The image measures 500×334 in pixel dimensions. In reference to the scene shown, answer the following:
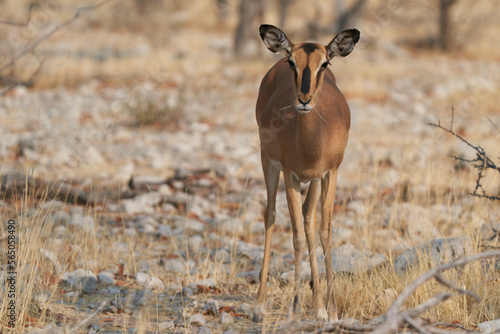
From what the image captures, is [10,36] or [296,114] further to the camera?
[10,36]

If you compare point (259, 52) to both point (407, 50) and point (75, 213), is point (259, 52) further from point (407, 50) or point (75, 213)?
point (75, 213)

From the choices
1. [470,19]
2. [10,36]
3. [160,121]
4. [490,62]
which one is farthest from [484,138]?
[470,19]

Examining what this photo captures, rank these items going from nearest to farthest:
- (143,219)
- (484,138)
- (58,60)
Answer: (143,219), (484,138), (58,60)

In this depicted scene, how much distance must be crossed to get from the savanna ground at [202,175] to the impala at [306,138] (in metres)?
0.30

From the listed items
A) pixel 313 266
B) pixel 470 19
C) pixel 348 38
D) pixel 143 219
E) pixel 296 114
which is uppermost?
pixel 470 19

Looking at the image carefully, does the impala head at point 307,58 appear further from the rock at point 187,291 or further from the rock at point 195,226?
the rock at point 195,226

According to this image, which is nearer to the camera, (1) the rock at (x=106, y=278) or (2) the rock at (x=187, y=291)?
(2) the rock at (x=187, y=291)

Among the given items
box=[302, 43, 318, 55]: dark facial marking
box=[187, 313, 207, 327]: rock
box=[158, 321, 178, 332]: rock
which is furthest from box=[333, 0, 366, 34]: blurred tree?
box=[158, 321, 178, 332]: rock

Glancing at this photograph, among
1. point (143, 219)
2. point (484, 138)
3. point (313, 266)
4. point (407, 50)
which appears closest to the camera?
point (313, 266)

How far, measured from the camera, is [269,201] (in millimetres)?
4734

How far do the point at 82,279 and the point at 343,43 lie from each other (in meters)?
2.63

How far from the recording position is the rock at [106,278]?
16.3 feet

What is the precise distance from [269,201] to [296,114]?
2.47 ft

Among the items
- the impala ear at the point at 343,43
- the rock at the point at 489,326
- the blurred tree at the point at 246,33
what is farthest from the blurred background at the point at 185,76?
the rock at the point at 489,326
